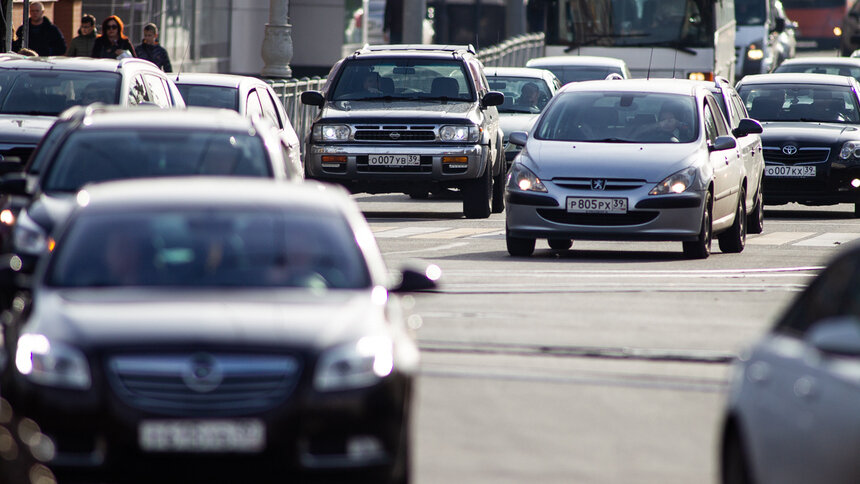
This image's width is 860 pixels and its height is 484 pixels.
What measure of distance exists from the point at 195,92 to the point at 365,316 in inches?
585

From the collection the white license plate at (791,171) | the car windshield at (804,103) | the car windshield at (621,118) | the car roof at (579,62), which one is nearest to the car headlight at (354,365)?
the car windshield at (621,118)

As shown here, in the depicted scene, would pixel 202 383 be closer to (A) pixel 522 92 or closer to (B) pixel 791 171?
(B) pixel 791 171

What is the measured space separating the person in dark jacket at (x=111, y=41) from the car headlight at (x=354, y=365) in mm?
18833

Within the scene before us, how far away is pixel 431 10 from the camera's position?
7469 cm

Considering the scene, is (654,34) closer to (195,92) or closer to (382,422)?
(195,92)

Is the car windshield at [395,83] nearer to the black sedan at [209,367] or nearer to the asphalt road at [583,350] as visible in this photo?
the asphalt road at [583,350]

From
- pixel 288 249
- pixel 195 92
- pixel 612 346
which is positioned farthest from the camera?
pixel 195 92

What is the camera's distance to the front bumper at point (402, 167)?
2270 centimetres

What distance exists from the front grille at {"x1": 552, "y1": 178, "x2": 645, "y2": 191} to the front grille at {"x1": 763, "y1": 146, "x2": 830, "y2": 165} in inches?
301

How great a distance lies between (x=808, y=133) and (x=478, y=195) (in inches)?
174

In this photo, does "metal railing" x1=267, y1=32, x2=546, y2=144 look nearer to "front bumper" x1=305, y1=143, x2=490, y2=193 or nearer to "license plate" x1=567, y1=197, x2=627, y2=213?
"front bumper" x1=305, y1=143, x2=490, y2=193

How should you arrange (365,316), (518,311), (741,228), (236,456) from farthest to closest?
(741,228)
(518,311)
(365,316)
(236,456)

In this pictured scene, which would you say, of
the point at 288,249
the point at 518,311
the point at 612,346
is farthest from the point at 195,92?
the point at 288,249

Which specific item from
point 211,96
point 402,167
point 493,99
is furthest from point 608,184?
point 493,99
